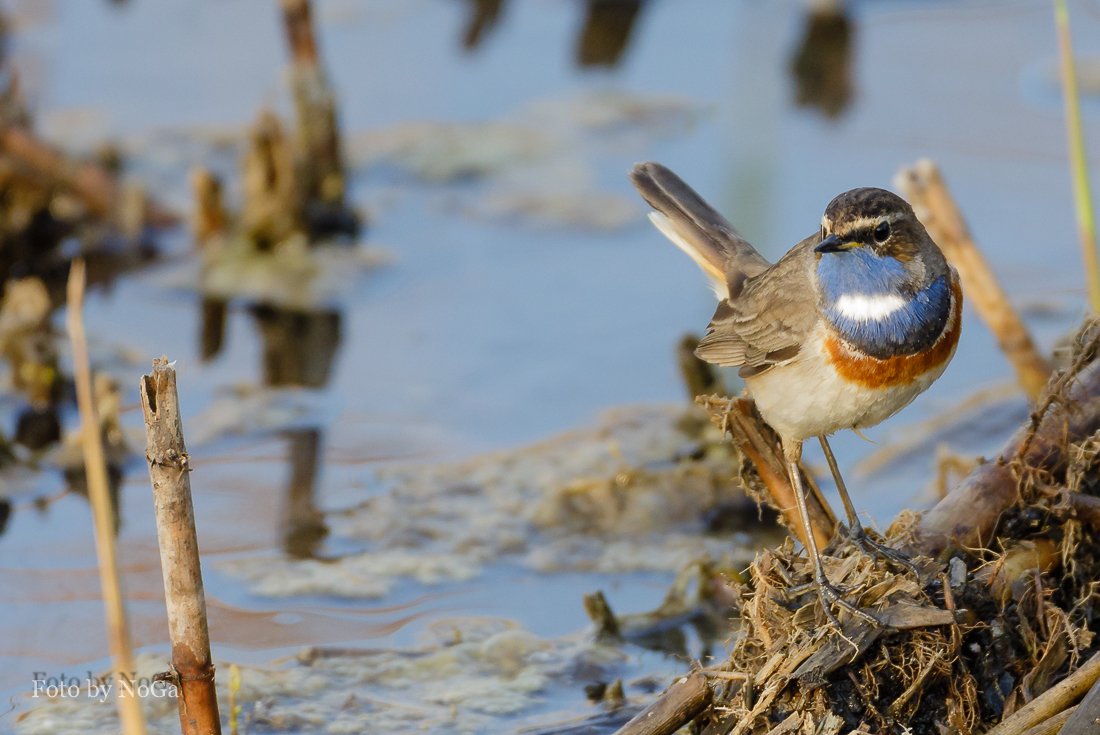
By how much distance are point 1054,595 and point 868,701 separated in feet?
2.61

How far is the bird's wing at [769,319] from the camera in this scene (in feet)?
14.5

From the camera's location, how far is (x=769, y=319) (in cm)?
454

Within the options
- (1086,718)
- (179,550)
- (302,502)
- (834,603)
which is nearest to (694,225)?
(834,603)

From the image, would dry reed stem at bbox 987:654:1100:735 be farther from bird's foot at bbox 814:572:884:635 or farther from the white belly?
the white belly

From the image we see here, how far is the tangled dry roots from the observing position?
12.6 ft

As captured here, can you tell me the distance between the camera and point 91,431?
2887 millimetres

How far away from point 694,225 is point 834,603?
6.13 ft

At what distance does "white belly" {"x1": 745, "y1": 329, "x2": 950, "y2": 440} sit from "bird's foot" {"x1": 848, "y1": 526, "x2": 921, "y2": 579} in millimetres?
345

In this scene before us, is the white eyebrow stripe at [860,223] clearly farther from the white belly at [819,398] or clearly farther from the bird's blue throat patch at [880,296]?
the white belly at [819,398]

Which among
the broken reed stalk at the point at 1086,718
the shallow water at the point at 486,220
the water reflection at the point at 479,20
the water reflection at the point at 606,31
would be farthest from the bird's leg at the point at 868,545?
the water reflection at the point at 479,20

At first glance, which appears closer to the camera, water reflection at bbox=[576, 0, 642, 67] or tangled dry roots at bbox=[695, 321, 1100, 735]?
tangled dry roots at bbox=[695, 321, 1100, 735]

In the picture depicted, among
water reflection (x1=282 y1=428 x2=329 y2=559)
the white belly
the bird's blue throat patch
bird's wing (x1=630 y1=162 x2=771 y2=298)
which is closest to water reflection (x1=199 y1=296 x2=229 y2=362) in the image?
water reflection (x1=282 y1=428 x2=329 y2=559)

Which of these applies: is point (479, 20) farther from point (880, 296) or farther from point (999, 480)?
point (999, 480)

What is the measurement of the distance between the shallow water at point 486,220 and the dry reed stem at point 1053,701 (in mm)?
1506
